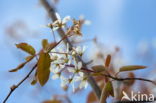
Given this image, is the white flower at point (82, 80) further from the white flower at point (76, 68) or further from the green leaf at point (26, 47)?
the green leaf at point (26, 47)

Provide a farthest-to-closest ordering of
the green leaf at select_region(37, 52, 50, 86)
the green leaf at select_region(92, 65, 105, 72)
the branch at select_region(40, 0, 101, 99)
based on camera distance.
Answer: the branch at select_region(40, 0, 101, 99), the green leaf at select_region(92, 65, 105, 72), the green leaf at select_region(37, 52, 50, 86)

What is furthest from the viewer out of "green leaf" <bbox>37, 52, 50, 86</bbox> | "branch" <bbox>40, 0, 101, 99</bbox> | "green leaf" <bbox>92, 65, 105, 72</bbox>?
"branch" <bbox>40, 0, 101, 99</bbox>

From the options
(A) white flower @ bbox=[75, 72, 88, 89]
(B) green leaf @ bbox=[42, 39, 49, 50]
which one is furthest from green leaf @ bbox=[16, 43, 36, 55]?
(A) white flower @ bbox=[75, 72, 88, 89]

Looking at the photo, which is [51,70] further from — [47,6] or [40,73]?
[47,6]

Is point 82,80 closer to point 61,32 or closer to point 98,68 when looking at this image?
point 98,68

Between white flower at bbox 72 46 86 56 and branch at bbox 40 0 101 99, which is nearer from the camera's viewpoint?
white flower at bbox 72 46 86 56

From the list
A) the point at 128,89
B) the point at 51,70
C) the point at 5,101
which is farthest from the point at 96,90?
the point at 5,101

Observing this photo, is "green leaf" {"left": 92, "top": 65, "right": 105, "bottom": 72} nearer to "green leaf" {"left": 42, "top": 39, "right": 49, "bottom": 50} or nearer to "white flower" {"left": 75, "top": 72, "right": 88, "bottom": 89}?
"white flower" {"left": 75, "top": 72, "right": 88, "bottom": 89}

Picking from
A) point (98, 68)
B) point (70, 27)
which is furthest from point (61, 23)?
point (98, 68)
